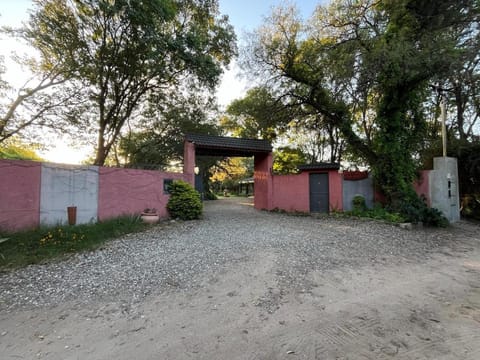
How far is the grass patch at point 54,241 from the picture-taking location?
3.98 meters

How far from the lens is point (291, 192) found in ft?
34.6

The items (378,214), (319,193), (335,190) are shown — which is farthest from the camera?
(319,193)

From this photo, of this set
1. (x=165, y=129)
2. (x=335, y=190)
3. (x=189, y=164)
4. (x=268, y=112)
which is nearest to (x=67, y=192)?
(x=189, y=164)

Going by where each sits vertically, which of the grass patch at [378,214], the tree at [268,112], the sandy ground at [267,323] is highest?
the tree at [268,112]

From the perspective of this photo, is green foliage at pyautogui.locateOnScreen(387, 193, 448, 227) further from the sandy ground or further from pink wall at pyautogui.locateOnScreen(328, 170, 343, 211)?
the sandy ground

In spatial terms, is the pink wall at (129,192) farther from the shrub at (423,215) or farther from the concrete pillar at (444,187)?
the concrete pillar at (444,187)

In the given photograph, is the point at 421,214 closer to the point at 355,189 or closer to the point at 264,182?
the point at 355,189

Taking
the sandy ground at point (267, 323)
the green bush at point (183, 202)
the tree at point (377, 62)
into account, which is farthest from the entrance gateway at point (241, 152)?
the sandy ground at point (267, 323)

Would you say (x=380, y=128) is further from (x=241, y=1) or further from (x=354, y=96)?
(x=241, y=1)

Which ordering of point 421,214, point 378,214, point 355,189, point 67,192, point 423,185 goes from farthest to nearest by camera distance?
1. point 355,189
2. point 423,185
3. point 378,214
4. point 421,214
5. point 67,192

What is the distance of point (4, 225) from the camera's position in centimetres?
511

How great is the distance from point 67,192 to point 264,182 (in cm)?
810

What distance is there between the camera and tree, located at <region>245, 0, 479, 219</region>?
6.96m

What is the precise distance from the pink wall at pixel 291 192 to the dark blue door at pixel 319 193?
0.21 meters
